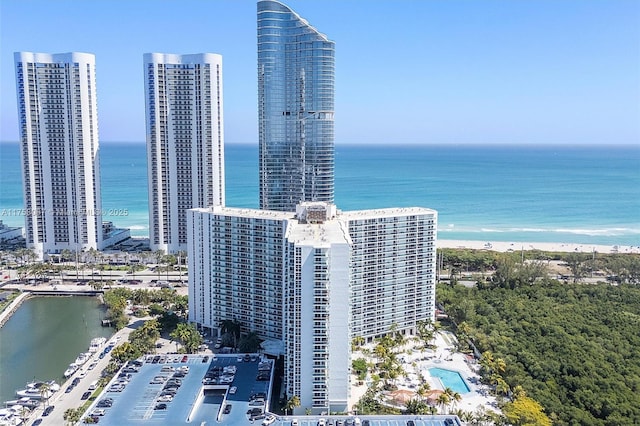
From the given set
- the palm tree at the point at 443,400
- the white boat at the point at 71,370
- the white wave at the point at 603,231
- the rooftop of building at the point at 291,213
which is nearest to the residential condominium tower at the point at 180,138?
the rooftop of building at the point at 291,213

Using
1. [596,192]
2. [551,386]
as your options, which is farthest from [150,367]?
[596,192]

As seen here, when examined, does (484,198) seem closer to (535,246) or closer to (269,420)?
(535,246)

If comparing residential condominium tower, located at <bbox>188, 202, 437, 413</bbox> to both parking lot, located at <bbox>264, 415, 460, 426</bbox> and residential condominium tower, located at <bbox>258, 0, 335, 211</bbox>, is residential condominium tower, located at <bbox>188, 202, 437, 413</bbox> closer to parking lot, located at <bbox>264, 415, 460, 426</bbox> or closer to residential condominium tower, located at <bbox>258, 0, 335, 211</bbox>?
parking lot, located at <bbox>264, 415, 460, 426</bbox>

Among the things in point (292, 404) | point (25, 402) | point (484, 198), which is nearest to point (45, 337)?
point (25, 402)

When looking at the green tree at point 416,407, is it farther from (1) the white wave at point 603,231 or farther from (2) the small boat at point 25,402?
(1) the white wave at point 603,231

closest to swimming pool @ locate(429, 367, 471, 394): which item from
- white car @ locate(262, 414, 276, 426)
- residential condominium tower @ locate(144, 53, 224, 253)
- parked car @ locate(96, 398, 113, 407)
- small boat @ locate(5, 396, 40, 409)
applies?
white car @ locate(262, 414, 276, 426)

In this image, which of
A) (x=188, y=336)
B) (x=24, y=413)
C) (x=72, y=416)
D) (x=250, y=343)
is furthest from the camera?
(x=188, y=336)

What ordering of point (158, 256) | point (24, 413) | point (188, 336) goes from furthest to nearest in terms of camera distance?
point (158, 256) < point (188, 336) < point (24, 413)

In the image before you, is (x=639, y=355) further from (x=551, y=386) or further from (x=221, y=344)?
(x=221, y=344)
